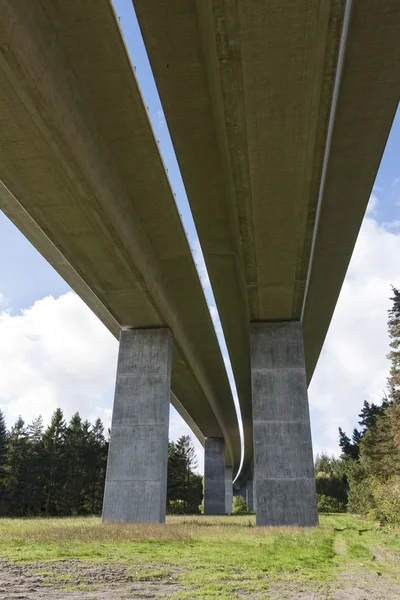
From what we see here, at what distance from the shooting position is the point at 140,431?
1888 cm

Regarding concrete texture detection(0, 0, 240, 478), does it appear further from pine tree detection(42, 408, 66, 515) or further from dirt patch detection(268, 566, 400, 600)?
pine tree detection(42, 408, 66, 515)

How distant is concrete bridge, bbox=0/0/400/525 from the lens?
8984mm

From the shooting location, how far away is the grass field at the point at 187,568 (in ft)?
18.3

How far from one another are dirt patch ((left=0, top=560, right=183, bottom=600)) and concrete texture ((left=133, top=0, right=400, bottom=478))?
29.3 ft

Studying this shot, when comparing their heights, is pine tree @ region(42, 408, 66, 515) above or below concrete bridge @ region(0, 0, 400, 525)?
below

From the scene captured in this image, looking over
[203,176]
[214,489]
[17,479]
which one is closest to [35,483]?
[17,479]

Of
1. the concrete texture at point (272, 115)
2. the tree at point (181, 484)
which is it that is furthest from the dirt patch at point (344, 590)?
the tree at point (181, 484)

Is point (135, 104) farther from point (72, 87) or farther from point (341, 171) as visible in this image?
point (341, 171)

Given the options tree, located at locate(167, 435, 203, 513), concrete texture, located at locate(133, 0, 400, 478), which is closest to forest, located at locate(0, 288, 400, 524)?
tree, located at locate(167, 435, 203, 513)

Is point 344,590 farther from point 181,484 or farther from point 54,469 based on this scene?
point 181,484

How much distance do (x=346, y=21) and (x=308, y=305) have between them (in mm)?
13969

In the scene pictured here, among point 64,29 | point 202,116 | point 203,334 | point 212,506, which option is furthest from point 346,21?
point 212,506

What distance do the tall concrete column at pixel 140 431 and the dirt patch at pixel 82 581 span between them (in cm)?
1076

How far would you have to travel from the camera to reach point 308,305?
2144 centimetres
